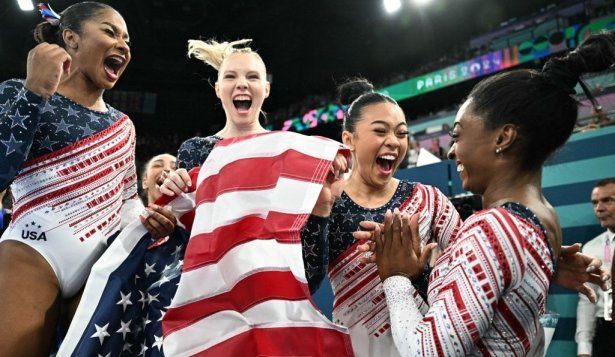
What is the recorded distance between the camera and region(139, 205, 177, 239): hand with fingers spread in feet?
5.41

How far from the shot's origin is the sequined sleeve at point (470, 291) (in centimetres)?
112

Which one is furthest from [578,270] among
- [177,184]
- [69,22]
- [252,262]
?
[69,22]

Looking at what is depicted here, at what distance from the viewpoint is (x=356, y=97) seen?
2.47 meters

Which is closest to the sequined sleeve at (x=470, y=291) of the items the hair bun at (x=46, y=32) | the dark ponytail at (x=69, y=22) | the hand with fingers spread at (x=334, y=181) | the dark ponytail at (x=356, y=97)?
the hand with fingers spread at (x=334, y=181)

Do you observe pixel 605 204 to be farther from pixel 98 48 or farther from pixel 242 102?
pixel 98 48

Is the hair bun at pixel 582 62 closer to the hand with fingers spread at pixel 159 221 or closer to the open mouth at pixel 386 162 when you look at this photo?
Result: the open mouth at pixel 386 162

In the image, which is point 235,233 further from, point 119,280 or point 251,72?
point 251,72

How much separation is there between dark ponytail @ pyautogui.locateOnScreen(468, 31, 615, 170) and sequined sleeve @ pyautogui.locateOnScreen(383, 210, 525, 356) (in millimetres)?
277

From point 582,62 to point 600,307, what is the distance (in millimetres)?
2900

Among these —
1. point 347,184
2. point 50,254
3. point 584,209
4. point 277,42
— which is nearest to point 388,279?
point 347,184

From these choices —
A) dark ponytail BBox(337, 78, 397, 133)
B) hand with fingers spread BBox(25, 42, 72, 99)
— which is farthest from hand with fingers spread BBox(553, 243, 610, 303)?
hand with fingers spread BBox(25, 42, 72, 99)

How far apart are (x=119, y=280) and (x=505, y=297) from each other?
3.62ft

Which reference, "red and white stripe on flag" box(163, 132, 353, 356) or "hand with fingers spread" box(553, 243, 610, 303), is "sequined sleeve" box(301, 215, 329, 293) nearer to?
"red and white stripe on flag" box(163, 132, 353, 356)

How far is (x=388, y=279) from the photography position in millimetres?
1366
